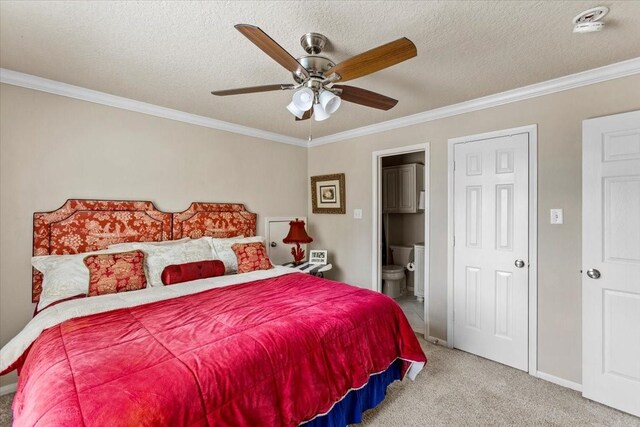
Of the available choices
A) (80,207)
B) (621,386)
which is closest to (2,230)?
(80,207)

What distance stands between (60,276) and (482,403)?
122 inches

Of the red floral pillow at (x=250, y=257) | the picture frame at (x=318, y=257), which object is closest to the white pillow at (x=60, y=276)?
the red floral pillow at (x=250, y=257)

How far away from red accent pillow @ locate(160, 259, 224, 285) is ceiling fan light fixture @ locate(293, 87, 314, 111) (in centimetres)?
171

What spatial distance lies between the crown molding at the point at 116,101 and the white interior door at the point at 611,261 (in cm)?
325

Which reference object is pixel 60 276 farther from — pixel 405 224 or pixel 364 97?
pixel 405 224

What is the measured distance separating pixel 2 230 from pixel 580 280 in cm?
435

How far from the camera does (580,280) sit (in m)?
2.34

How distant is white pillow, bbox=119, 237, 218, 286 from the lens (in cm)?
253

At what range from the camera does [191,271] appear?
2.63 metres

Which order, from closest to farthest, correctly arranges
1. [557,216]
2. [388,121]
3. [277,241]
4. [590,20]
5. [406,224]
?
[590,20], [557,216], [388,121], [277,241], [406,224]

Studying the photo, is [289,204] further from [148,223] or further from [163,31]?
[163,31]

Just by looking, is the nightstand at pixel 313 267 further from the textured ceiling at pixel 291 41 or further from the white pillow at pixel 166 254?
the textured ceiling at pixel 291 41

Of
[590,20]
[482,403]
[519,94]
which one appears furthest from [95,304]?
[519,94]

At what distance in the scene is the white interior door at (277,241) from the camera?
3.98m
